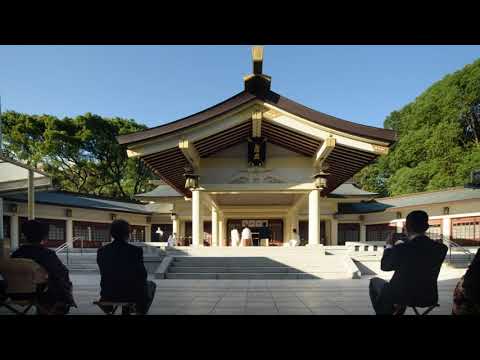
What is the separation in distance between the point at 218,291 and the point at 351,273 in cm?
476

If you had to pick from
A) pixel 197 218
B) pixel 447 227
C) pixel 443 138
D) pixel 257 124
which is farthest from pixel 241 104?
pixel 443 138

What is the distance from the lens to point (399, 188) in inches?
975

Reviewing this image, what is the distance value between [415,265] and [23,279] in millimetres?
4470

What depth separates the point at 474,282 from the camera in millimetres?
3385

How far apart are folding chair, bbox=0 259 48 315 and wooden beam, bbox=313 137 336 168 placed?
8.63m

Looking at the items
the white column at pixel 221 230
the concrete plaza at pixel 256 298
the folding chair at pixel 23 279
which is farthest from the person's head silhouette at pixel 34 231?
the white column at pixel 221 230

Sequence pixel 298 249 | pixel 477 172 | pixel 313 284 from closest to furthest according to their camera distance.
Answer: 1. pixel 477 172
2. pixel 313 284
3. pixel 298 249

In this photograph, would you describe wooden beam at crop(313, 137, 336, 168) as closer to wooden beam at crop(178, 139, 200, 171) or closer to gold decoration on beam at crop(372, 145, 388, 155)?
gold decoration on beam at crop(372, 145, 388, 155)

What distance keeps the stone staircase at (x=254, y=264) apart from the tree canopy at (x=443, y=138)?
46.7 feet

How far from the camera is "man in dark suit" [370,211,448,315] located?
3.34m

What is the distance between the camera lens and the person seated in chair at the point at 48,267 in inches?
145

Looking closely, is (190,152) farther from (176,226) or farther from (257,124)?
(176,226)

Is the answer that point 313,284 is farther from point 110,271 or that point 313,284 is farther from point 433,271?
A: point 110,271
